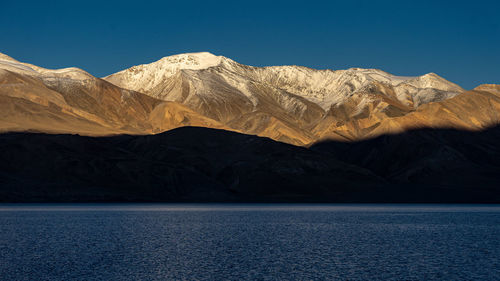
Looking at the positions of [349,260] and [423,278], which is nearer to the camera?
[423,278]

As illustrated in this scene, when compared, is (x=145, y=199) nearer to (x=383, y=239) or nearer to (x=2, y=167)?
(x=2, y=167)

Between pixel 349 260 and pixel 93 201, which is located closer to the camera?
pixel 349 260

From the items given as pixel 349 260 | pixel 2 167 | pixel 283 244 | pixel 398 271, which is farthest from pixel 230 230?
pixel 2 167

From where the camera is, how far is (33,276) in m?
42.6

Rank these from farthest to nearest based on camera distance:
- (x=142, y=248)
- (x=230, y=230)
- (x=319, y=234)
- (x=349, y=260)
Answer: (x=230, y=230)
(x=319, y=234)
(x=142, y=248)
(x=349, y=260)

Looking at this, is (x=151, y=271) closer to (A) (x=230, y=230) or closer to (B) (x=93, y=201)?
(A) (x=230, y=230)

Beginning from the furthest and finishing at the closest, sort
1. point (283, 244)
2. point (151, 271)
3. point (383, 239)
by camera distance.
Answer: point (383, 239), point (283, 244), point (151, 271)

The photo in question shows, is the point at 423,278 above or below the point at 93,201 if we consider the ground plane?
below

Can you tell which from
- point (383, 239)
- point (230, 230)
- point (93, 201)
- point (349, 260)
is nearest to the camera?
point (349, 260)

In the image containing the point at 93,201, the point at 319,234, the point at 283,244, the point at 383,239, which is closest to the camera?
the point at 283,244

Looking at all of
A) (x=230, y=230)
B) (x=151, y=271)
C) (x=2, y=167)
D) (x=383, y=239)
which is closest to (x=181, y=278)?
(x=151, y=271)

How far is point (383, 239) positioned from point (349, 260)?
66.0 ft

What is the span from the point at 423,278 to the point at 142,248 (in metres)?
27.7

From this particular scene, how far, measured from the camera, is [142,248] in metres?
59.8
